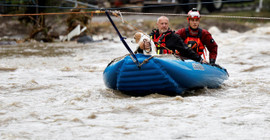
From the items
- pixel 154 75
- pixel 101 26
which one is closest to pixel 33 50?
pixel 101 26

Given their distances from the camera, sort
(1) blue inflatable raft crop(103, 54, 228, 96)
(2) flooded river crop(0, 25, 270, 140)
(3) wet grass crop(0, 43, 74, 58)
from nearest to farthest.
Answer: (2) flooded river crop(0, 25, 270, 140) < (1) blue inflatable raft crop(103, 54, 228, 96) < (3) wet grass crop(0, 43, 74, 58)

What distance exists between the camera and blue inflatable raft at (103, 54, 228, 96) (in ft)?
15.1

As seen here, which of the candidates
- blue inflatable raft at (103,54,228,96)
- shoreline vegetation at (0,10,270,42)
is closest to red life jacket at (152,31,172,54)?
blue inflatable raft at (103,54,228,96)

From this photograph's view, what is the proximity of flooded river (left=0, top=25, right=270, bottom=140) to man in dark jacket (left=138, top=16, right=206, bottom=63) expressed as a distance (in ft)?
1.74

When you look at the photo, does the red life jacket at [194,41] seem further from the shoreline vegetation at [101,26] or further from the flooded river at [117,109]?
the shoreline vegetation at [101,26]

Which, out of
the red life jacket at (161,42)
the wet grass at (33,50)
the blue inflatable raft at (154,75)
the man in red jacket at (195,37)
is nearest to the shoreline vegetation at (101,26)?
the wet grass at (33,50)

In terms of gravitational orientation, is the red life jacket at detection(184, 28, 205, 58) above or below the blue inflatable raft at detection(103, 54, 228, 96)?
above

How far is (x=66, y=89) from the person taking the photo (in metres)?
5.91

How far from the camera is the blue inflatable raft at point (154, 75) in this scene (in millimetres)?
4609

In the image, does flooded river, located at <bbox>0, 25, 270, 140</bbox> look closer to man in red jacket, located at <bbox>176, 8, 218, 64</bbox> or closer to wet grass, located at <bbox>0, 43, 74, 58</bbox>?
man in red jacket, located at <bbox>176, 8, 218, 64</bbox>

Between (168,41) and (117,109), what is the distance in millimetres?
1307

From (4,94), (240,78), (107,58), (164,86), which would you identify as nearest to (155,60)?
(164,86)

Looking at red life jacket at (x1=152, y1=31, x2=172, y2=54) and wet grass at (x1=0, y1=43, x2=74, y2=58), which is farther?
Answer: wet grass at (x1=0, y1=43, x2=74, y2=58)

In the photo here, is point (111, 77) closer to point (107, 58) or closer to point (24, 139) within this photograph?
point (24, 139)
